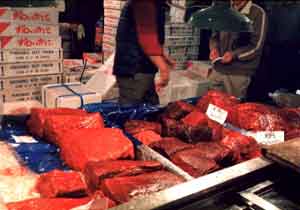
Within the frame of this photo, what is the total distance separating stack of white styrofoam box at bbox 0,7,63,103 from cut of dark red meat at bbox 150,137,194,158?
2312 mm

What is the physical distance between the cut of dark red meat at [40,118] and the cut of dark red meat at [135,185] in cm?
101

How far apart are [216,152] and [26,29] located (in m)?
2.82

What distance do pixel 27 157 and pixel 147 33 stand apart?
1.91 m

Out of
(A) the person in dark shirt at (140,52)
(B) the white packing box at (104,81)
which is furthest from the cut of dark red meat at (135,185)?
(B) the white packing box at (104,81)

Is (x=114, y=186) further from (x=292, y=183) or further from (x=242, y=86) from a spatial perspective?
(x=242, y=86)

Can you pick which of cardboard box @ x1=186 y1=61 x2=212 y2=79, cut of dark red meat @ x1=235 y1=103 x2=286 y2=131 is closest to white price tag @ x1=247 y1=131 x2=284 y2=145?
cut of dark red meat @ x1=235 y1=103 x2=286 y2=131

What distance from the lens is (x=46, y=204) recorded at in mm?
1911

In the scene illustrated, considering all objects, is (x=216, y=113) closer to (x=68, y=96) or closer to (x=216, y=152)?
(x=216, y=152)

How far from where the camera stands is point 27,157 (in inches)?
101

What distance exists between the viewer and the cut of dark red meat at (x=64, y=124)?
8.96ft

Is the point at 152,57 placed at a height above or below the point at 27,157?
above

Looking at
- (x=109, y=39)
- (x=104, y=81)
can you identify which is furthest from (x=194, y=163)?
(x=109, y=39)

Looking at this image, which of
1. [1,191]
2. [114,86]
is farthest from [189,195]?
[114,86]

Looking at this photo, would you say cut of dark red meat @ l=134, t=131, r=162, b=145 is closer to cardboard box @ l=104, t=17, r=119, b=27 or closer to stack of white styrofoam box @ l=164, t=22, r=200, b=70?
cardboard box @ l=104, t=17, r=119, b=27
